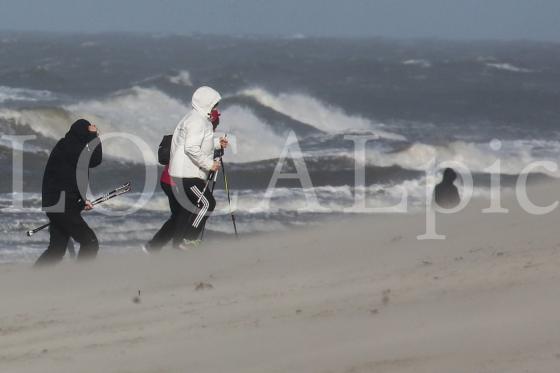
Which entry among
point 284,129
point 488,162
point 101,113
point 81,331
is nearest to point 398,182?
point 488,162

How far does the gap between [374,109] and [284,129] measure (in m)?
8.78

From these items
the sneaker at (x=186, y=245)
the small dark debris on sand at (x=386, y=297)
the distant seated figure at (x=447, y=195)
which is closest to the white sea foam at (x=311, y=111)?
the distant seated figure at (x=447, y=195)

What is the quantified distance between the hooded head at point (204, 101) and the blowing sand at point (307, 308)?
130cm

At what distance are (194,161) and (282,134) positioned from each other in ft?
49.8

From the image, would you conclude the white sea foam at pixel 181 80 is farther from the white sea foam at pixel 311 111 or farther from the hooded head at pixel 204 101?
the hooded head at pixel 204 101

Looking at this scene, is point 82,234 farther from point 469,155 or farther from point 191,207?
point 469,155

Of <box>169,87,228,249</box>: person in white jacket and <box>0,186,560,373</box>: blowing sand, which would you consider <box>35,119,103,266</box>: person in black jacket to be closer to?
<box>0,186,560,373</box>: blowing sand

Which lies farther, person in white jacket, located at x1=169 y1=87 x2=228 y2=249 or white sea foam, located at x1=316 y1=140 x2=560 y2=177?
white sea foam, located at x1=316 y1=140 x2=560 y2=177

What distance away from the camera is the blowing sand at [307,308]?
583 cm

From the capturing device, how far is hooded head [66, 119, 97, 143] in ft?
27.8

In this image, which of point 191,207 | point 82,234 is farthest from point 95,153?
point 191,207

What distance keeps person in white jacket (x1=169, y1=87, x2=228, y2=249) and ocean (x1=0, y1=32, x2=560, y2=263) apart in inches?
81.3

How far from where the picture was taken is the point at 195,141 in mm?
8461

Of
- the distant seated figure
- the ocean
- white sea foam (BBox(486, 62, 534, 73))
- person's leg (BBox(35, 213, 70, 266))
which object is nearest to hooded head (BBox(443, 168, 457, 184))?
the distant seated figure
